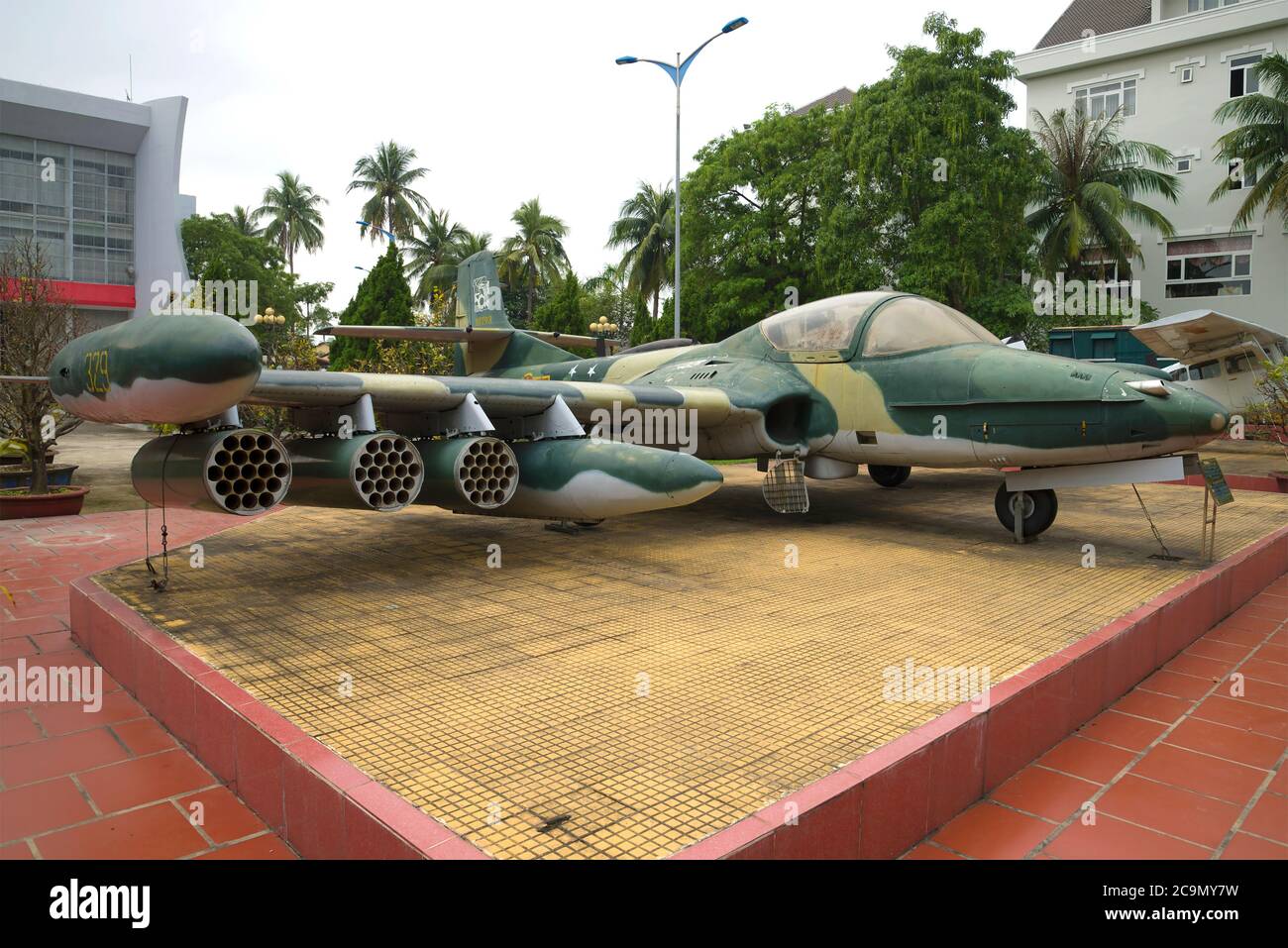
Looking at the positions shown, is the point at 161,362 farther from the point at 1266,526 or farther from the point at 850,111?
the point at 850,111

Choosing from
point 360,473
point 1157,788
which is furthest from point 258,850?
point 1157,788

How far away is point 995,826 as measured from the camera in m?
3.48

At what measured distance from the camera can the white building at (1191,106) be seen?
2884cm

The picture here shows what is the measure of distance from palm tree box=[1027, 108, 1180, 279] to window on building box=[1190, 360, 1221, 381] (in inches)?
384

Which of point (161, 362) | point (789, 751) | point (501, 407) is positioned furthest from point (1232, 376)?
point (161, 362)

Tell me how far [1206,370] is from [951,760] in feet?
70.8

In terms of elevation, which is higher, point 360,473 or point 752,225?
point 752,225

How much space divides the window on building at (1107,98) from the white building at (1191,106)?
0.13ft

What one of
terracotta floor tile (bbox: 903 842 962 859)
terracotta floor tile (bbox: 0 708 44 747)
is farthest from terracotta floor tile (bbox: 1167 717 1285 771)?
terracotta floor tile (bbox: 0 708 44 747)

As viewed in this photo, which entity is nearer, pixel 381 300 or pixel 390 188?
pixel 381 300

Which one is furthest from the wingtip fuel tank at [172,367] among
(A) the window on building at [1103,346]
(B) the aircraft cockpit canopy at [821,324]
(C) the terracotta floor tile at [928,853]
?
(A) the window on building at [1103,346]

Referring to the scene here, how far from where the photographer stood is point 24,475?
1251 centimetres

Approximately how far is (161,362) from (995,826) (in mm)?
4825

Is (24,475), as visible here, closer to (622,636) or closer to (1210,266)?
(622,636)
